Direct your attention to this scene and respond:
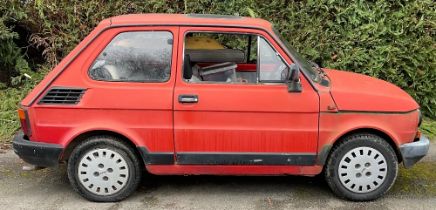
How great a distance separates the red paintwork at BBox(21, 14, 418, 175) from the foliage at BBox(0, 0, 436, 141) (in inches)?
98.3

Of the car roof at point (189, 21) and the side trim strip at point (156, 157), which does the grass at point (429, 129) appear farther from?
the side trim strip at point (156, 157)

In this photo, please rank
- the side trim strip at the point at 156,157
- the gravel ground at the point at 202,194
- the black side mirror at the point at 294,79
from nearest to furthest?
the black side mirror at the point at 294,79 → the side trim strip at the point at 156,157 → the gravel ground at the point at 202,194

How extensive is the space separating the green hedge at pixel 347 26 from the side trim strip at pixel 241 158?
272cm

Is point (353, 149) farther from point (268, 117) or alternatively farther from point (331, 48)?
point (331, 48)

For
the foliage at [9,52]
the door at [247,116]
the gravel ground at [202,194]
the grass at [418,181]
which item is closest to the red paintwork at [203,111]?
the door at [247,116]

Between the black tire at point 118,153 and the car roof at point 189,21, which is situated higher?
the car roof at point 189,21

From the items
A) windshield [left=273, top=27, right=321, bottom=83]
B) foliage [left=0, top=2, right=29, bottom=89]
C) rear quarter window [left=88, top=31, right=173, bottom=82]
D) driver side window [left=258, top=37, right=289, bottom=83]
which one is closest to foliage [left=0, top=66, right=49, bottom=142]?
foliage [left=0, top=2, right=29, bottom=89]

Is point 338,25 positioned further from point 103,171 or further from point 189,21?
point 103,171

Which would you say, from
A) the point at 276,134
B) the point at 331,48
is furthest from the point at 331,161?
the point at 331,48

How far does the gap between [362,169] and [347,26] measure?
288 cm

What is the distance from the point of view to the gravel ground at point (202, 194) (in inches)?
180

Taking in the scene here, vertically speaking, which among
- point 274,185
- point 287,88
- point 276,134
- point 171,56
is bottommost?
point 274,185

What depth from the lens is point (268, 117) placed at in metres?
4.38

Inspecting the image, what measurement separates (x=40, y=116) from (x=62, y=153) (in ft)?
1.22
